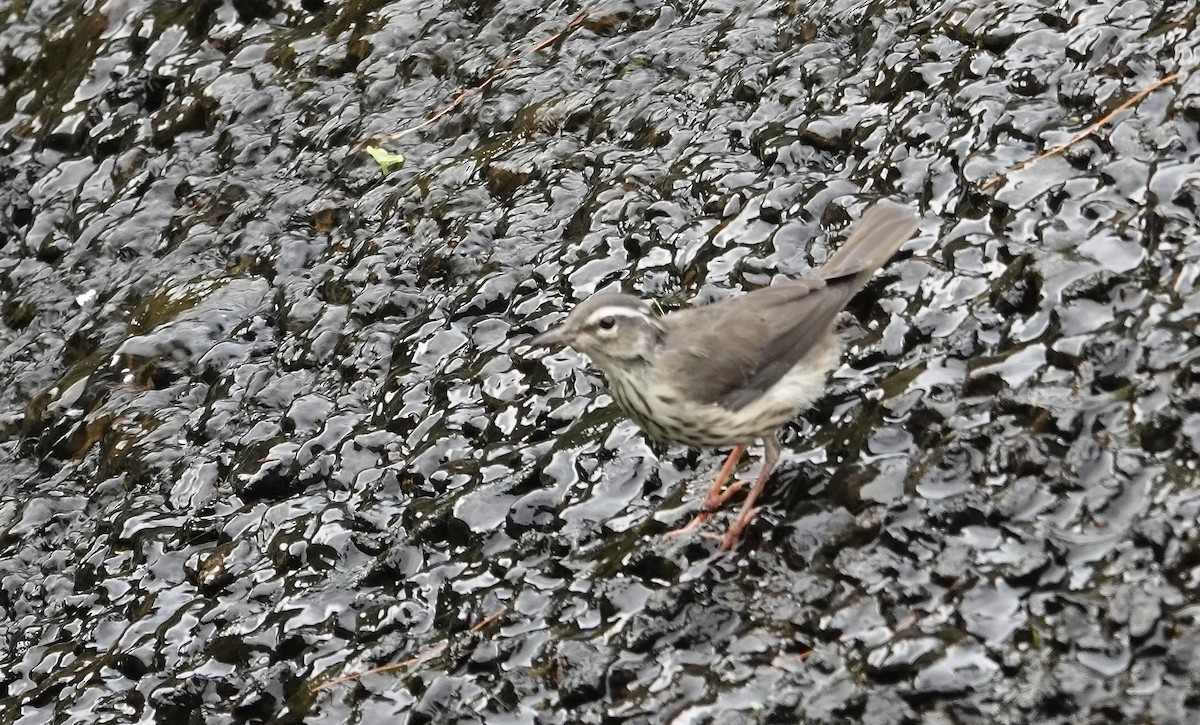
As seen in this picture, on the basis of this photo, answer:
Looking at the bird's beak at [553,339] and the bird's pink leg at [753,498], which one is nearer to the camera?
the bird's pink leg at [753,498]

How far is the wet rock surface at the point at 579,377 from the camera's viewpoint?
476 cm

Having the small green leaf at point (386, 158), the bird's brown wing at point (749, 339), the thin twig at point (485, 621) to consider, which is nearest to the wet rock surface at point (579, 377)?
the thin twig at point (485, 621)

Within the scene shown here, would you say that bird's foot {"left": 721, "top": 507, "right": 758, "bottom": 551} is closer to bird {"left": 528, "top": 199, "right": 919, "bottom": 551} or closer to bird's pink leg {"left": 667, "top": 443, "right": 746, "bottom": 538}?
bird {"left": 528, "top": 199, "right": 919, "bottom": 551}

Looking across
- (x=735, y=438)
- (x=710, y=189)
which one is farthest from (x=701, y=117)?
(x=735, y=438)

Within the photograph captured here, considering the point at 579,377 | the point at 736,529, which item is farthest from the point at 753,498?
the point at 579,377

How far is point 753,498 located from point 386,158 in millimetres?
4129

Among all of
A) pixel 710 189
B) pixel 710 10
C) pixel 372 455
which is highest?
pixel 710 10

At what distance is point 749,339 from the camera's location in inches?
229

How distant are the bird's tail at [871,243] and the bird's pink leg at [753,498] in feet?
2.65

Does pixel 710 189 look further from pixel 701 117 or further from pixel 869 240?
pixel 869 240

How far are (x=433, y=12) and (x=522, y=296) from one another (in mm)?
3081

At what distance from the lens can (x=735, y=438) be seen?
18.5 ft

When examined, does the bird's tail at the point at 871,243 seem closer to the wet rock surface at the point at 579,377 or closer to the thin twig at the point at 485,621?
the wet rock surface at the point at 579,377

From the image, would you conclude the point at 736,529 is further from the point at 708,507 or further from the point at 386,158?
the point at 386,158
